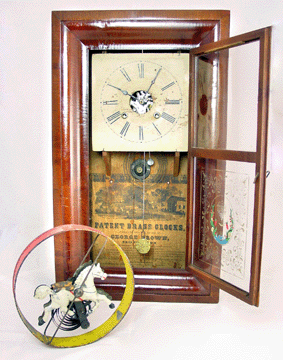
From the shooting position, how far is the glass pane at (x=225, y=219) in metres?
1.82

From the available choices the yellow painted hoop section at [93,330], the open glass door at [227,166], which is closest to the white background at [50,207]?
the yellow painted hoop section at [93,330]

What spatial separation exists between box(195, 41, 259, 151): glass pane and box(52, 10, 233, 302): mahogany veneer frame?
0.46ft

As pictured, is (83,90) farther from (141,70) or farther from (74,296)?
(74,296)

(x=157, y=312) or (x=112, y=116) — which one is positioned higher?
(x=112, y=116)

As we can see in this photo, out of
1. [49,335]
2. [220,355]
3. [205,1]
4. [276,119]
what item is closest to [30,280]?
[49,335]

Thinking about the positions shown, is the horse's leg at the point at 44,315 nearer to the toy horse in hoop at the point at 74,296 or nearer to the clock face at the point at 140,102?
the toy horse in hoop at the point at 74,296

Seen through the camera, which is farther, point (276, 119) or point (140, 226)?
point (140, 226)

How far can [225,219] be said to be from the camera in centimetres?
191

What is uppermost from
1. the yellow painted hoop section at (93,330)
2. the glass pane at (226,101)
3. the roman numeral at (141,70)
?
the roman numeral at (141,70)

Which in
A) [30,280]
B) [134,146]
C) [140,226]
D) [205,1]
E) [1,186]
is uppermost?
[205,1]

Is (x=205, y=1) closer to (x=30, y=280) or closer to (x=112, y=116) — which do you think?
(x=112, y=116)

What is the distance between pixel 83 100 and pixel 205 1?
2.35ft

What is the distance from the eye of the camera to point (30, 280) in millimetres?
1957

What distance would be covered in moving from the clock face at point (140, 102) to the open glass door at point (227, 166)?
0.09 m
